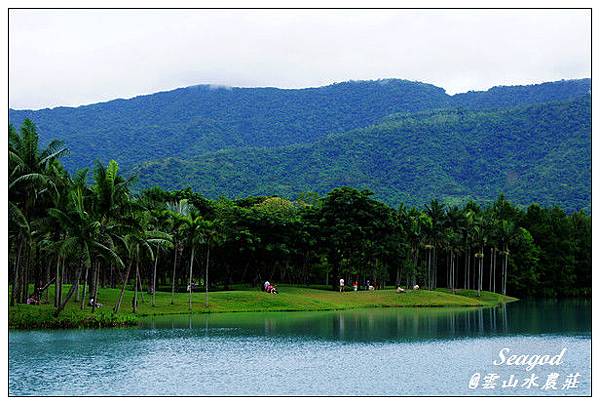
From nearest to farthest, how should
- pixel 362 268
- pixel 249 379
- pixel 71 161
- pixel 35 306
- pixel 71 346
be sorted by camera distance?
1. pixel 249 379
2. pixel 71 346
3. pixel 35 306
4. pixel 362 268
5. pixel 71 161

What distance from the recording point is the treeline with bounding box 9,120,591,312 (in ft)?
148

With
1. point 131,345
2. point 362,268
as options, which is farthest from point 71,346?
point 362,268

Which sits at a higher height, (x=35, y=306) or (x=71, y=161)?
(x=71, y=161)

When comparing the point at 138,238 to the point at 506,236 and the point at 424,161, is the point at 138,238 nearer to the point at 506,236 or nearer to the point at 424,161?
the point at 506,236

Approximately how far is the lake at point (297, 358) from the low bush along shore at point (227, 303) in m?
2.38

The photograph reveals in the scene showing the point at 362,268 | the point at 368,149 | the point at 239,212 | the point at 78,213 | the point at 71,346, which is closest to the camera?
the point at 71,346

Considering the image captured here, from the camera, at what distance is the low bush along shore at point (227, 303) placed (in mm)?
44844

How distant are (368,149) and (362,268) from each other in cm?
8449

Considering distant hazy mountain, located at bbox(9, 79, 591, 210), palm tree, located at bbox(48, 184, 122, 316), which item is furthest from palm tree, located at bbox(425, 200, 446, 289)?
palm tree, located at bbox(48, 184, 122, 316)

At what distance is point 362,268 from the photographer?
8469cm

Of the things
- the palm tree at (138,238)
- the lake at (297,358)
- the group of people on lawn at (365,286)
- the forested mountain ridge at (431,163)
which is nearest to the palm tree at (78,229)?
the palm tree at (138,238)

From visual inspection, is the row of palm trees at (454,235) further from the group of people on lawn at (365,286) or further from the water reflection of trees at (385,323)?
the water reflection of trees at (385,323)

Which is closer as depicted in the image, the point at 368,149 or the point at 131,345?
the point at 131,345

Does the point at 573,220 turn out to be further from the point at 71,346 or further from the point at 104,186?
the point at 71,346
